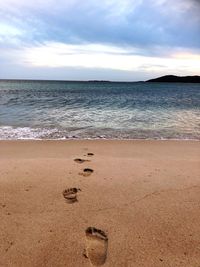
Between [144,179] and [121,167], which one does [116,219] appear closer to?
[144,179]

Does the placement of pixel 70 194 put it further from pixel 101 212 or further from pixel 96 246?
pixel 96 246

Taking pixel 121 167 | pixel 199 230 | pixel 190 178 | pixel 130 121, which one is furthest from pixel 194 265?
pixel 130 121

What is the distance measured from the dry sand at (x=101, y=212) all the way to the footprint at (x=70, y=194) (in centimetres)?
1

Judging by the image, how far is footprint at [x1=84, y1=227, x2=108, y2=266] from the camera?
281 cm

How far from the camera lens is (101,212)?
3643 millimetres

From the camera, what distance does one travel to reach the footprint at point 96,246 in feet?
9.23

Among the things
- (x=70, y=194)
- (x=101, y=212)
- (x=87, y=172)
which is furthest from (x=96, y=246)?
(x=87, y=172)

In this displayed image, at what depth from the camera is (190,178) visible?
193 inches

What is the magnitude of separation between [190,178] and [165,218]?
1.55 meters

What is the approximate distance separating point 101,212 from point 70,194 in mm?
676

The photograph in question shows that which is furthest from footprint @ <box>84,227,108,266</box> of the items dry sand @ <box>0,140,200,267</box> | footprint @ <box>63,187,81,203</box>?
footprint @ <box>63,187,81,203</box>

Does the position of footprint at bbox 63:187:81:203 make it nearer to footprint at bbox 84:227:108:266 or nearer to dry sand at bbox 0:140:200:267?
dry sand at bbox 0:140:200:267

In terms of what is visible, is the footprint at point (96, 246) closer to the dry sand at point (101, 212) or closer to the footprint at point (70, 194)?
the dry sand at point (101, 212)

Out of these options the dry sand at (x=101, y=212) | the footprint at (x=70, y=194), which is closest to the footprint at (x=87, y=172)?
the dry sand at (x=101, y=212)
